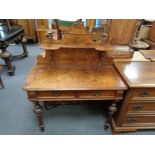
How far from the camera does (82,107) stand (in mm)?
2086

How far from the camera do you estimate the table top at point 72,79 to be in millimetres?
1286

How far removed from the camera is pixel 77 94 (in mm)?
1335

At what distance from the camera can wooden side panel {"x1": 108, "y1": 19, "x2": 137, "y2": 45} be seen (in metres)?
1.57

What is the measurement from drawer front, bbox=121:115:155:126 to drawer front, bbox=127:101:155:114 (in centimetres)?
9

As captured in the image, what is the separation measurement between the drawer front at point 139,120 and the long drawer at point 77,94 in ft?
1.29

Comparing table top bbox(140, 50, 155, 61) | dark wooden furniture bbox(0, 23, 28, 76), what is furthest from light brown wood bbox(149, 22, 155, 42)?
dark wooden furniture bbox(0, 23, 28, 76)

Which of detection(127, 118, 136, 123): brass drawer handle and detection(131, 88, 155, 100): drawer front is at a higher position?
detection(131, 88, 155, 100): drawer front

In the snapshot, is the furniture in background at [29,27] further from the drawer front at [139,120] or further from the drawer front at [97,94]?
the drawer front at [139,120]

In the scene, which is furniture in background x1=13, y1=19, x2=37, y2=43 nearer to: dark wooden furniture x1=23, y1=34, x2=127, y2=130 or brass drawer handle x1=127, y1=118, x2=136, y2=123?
dark wooden furniture x1=23, y1=34, x2=127, y2=130
